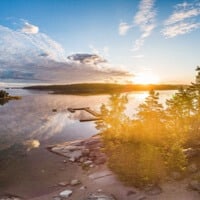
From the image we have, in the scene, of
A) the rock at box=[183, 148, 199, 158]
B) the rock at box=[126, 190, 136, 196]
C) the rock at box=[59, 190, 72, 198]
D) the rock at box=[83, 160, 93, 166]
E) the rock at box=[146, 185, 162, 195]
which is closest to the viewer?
the rock at box=[146, 185, 162, 195]

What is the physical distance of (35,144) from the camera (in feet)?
116

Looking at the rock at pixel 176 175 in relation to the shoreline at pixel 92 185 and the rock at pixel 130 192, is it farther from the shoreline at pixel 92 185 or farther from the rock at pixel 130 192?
the rock at pixel 130 192

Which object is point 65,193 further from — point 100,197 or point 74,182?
point 100,197

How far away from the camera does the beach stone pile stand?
2628cm

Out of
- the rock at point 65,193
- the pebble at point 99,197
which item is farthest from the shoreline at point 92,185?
the rock at point 65,193

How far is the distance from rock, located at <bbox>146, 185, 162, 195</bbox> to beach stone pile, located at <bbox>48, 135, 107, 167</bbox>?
28.2ft

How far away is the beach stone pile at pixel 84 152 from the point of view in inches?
1035

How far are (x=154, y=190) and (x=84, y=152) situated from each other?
43.8 feet

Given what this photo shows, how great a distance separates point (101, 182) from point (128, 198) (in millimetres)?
3917

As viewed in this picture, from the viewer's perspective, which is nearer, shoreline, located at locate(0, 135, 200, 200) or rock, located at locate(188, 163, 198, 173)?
shoreline, located at locate(0, 135, 200, 200)

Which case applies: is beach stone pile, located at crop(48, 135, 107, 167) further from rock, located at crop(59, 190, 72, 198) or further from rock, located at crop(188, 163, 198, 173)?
rock, located at crop(188, 163, 198, 173)

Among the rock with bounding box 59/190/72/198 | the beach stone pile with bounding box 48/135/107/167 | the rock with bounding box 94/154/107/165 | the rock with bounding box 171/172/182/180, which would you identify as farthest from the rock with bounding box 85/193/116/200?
the rock with bounding box 94/154/107/165

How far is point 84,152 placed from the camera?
95.5 ft

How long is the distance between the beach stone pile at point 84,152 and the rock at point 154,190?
8598mm
